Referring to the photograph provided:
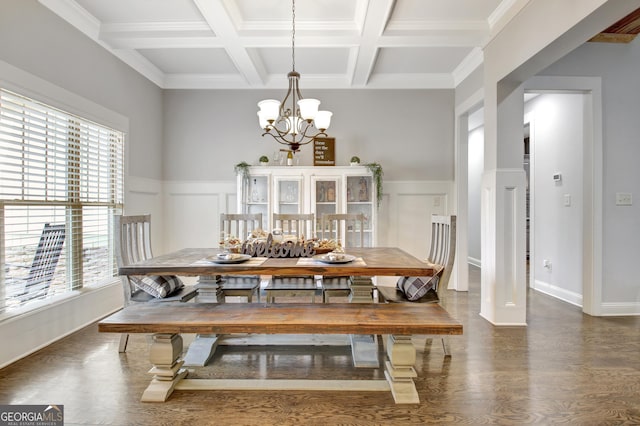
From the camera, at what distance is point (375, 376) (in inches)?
82.4

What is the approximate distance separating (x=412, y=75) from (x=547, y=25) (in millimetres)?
2054

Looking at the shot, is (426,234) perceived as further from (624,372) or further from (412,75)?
(624,372)

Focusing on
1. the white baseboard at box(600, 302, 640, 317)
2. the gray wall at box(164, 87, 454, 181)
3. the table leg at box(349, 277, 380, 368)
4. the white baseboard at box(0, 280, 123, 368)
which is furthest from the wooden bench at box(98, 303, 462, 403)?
the gray wall at box(164, 87, 454, 181)

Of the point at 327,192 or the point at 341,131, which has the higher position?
the point at 341,131

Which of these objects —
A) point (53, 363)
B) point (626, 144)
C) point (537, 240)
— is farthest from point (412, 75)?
point (53, 363)

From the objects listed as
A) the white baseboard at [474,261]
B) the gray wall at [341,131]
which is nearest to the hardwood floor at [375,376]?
the gray wall at [341,131]

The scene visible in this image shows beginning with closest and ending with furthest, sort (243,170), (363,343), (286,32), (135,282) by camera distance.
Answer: (363,343) → (135,282) → (286,32) → (243,170)

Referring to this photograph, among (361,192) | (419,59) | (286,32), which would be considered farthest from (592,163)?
(286,32)

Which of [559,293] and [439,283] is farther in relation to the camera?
[559,293]

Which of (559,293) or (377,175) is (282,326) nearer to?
(377,175)

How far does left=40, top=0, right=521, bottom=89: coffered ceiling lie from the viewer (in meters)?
2.77

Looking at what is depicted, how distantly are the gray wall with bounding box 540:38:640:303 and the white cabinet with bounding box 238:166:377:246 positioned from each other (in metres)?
2.14

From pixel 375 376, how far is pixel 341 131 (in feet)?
10.2

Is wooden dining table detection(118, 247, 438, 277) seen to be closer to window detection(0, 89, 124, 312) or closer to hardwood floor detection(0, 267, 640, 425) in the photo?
hardwood floor detection(0, 267, 640, 425)
